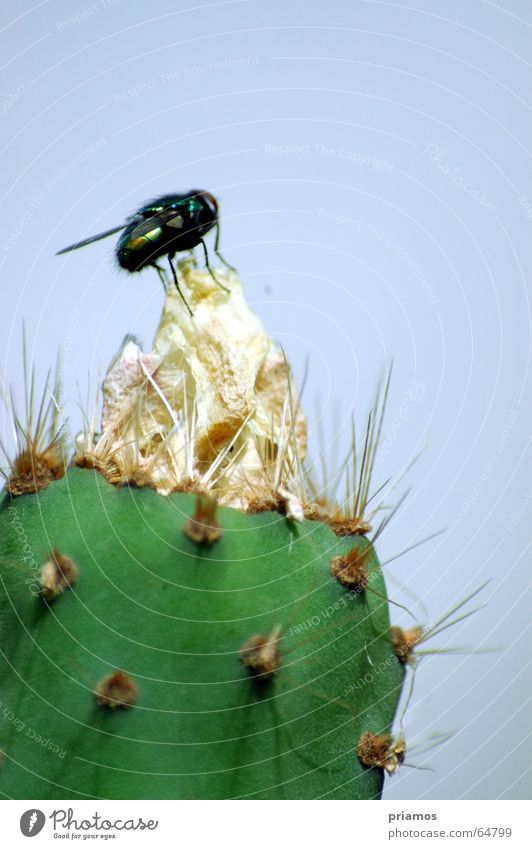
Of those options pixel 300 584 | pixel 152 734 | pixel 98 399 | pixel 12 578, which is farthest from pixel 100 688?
pixel 98 399

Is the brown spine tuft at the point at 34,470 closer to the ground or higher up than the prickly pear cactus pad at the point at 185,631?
higher up

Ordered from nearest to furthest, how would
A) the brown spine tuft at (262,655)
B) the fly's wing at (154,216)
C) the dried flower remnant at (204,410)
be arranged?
1. the brown spine tuft at (262,655)
2. the dried flower remnant at (204,410)
3. the fly's wing at (154,216)

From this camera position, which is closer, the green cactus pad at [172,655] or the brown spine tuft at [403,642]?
the green cactus pad at [172,655]

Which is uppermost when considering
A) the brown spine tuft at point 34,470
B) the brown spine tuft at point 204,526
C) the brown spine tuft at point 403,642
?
the brown spine tuft at point 34,470

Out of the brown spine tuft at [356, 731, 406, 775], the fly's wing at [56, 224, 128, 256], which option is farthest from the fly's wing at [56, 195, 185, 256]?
the brown spine tuft at [356, 731, 406, 775]

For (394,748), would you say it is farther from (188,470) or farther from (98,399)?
(98,399)

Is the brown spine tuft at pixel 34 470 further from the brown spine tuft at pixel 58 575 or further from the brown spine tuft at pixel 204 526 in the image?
the brown spine tuft at pixel 204 526

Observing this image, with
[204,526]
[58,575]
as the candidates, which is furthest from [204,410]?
[58,575]

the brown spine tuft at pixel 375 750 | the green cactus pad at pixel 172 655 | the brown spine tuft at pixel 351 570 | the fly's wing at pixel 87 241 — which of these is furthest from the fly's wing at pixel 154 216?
the brown spine tuft at pixel 375 750
